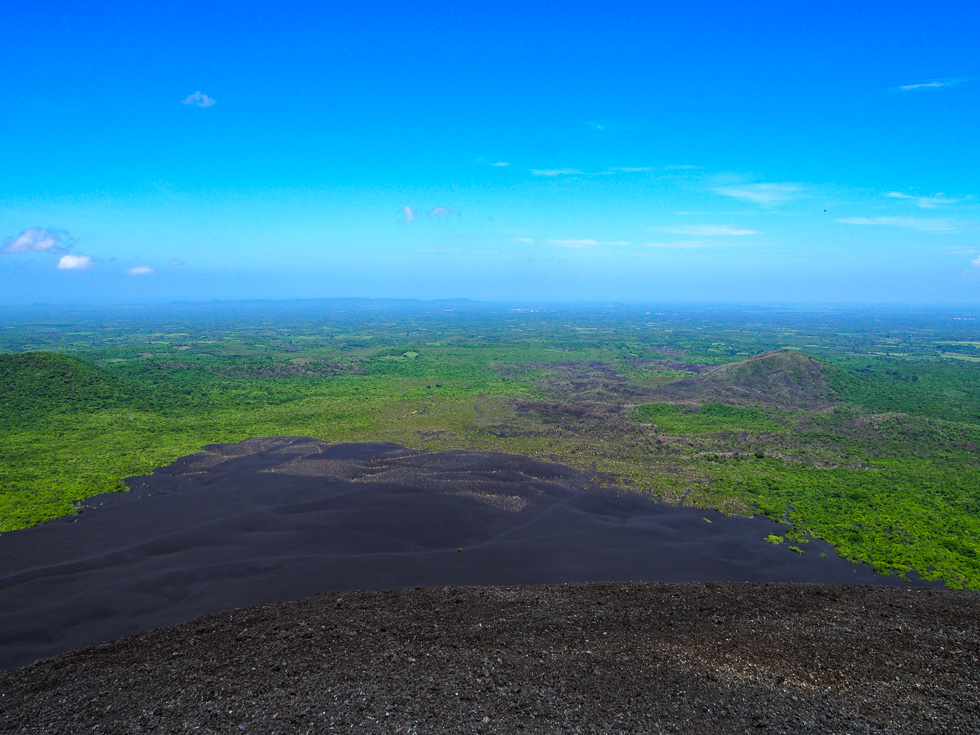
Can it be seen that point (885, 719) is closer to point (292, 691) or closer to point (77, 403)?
point (292, 691)

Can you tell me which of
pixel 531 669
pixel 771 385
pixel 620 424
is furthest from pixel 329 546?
pixel 771 385

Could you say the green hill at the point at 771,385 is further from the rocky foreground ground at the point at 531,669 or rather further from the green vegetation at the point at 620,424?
the rocky foreground ground at the point at 531,669

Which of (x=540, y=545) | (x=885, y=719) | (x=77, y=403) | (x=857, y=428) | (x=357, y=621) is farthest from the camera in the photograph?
(x=77, y=403)

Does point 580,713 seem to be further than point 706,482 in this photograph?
No

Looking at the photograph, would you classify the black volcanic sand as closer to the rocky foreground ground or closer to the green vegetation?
the rocky foreground ground

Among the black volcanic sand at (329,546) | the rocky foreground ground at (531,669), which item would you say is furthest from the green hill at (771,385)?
the rocky foreground ground at (531,669)

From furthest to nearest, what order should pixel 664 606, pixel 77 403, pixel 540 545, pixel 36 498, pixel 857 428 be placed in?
pixel 77 403 < pixel 857 428 < pixel 36 498 < pixel 540 545 < pixel 664 606

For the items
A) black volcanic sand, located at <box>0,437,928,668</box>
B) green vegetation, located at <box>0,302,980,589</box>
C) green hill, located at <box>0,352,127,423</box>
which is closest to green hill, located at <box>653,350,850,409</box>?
green vegetation, located at <box>0,302,980,589</box>

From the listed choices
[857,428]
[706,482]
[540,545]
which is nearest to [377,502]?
[540,545]
